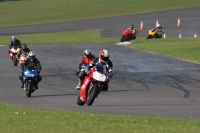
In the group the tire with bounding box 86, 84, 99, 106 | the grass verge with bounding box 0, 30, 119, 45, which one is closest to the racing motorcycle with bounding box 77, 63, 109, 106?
the tire with bounding box 86, 84, 99, 106

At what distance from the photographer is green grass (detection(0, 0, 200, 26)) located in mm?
60312

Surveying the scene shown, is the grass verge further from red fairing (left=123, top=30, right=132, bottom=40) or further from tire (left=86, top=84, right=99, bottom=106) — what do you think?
tire (left=86, top=84, right=99, bottom=106)

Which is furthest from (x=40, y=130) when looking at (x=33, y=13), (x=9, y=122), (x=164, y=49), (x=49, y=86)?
(x=33, y=13)

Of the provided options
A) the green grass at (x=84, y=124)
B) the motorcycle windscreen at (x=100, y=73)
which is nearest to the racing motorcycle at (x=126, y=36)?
the motorcycle windscreen at (x=100, y=73)

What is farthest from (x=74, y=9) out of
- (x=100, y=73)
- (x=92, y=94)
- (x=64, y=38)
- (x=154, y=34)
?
(x=100, y=73)

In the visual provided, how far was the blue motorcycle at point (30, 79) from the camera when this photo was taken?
1856 cm

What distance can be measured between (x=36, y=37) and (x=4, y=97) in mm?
26168

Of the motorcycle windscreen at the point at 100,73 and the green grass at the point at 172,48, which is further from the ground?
the motorcycle windscreen at the point at 100,73

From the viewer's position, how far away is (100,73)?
1461cm

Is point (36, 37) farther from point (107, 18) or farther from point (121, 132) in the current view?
point (121, 132)

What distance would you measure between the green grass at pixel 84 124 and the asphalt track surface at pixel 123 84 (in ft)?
6.68

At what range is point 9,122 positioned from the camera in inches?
425

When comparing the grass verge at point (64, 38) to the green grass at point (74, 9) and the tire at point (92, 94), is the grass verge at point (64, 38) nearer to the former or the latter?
the green grass at point (74, 9)

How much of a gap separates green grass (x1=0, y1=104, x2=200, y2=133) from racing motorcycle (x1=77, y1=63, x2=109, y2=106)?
199 cm
